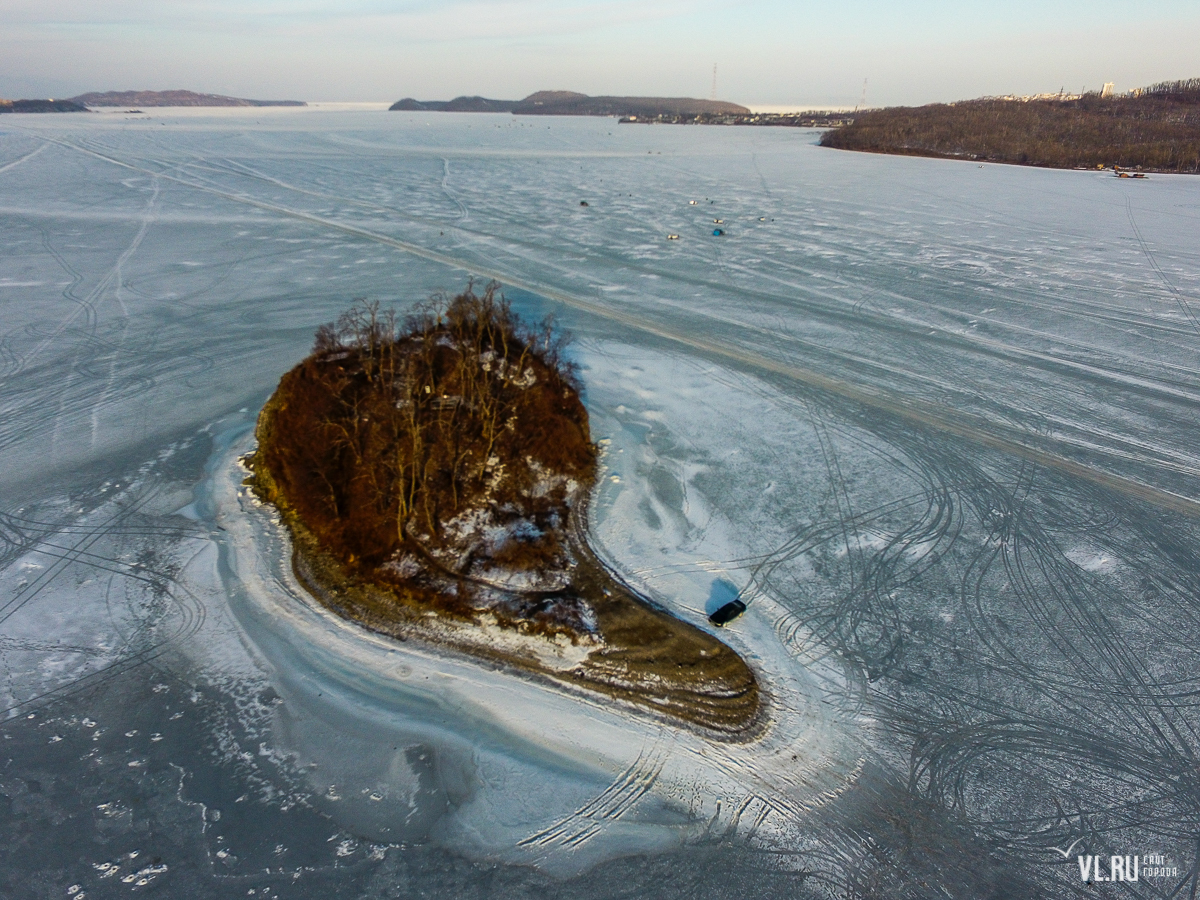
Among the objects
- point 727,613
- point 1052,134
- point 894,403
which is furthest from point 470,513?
point 1052,134

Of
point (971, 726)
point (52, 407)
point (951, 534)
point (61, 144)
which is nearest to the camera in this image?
point (971, 726)

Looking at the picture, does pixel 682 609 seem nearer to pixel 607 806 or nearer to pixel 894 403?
pixel 607 806

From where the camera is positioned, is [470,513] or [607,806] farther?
[470,513]

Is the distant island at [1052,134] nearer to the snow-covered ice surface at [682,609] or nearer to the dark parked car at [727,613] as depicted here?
the snow-covered ice surface at [682,609]

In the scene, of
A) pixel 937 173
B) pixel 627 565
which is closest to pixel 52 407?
pixel 627 565

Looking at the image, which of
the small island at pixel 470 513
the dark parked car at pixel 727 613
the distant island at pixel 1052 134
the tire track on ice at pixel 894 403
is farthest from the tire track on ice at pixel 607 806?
the distant island at pixel 1052 134

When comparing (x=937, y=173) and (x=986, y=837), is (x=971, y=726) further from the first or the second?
(x=937, y=173)

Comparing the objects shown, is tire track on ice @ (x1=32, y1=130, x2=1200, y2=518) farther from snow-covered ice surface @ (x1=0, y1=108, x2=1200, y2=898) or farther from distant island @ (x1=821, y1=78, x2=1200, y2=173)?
distant island @ (x1=821, y1=78, x2=1200, y2=173)
